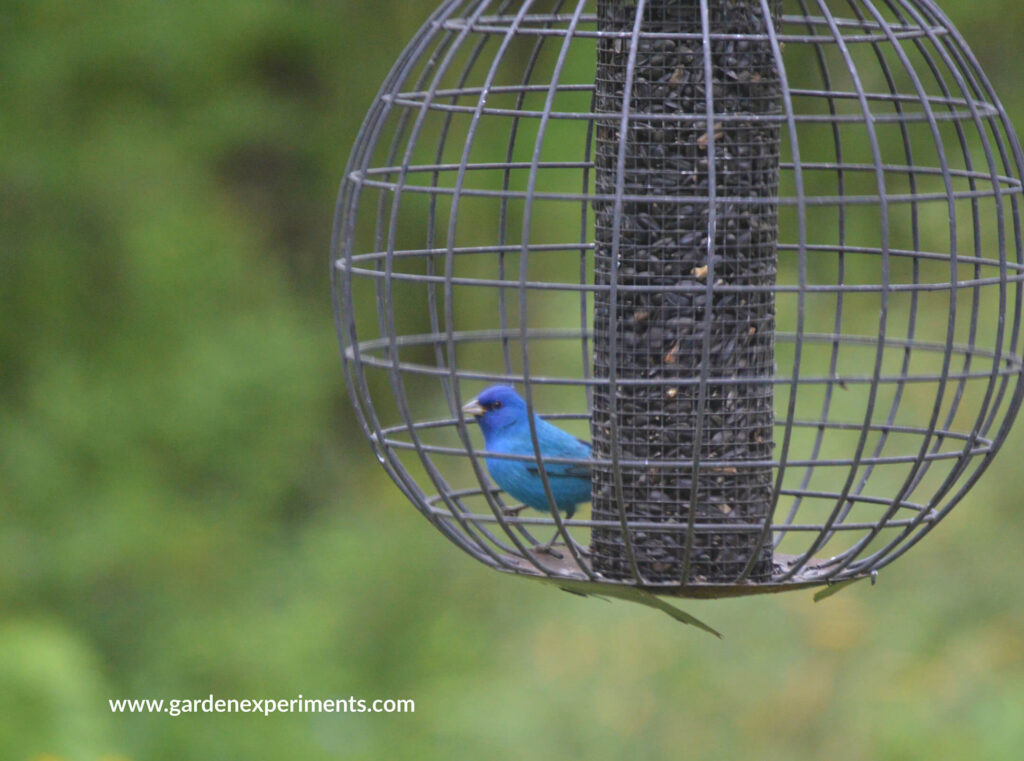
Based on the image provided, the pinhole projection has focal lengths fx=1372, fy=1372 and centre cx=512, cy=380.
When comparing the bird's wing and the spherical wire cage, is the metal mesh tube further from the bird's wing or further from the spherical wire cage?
the bird's wing

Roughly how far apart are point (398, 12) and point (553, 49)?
5.72ft

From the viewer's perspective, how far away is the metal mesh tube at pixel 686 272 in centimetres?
383

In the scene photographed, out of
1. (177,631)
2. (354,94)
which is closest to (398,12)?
(354,94)

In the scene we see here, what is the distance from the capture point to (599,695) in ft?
24.1

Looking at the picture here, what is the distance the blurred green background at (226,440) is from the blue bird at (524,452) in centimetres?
322

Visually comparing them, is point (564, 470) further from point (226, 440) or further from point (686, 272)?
point (226, 440)

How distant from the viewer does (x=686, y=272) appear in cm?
389

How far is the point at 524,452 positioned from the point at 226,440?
6.70 meters

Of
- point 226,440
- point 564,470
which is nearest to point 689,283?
point 564,470

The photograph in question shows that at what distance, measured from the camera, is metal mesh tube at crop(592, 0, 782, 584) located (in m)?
3.83

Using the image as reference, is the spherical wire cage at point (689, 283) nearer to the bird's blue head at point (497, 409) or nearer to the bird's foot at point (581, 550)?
the bird's foot at point (581, 550)

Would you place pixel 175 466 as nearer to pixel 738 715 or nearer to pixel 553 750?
pixel 553 750

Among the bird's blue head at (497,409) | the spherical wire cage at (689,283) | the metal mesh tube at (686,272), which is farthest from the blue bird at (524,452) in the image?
the metal mesh tube at (686,272)

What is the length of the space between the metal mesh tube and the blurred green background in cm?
376
